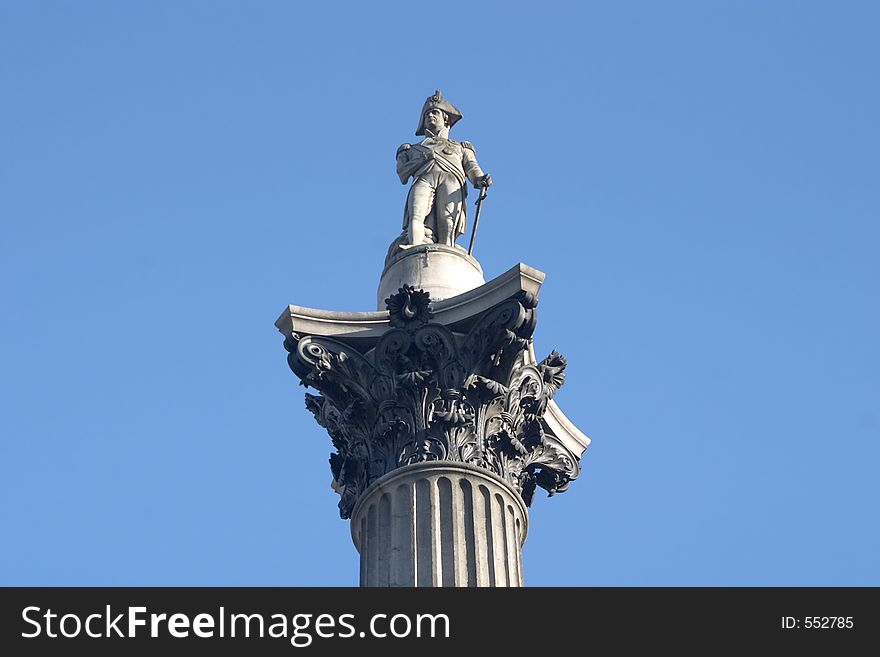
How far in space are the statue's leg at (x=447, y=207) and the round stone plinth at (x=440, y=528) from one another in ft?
19.0

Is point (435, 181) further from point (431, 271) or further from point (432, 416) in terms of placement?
point (432, 416)

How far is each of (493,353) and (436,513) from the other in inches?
109

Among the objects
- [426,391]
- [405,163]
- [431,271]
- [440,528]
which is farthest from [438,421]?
[405,163]

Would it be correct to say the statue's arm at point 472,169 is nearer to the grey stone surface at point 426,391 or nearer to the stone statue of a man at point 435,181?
the stone statue of a man at point 435,181

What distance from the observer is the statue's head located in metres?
39.5

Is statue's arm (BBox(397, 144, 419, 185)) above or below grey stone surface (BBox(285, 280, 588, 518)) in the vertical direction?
above

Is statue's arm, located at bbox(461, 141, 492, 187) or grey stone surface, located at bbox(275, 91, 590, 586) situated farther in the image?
statue's arm, located at bbox(461, 141, 492, 187)

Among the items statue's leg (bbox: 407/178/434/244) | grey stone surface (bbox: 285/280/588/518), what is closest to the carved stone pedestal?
grey stone surface (bbox: 285/280/588/518)

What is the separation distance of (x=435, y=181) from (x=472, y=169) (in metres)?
0.76

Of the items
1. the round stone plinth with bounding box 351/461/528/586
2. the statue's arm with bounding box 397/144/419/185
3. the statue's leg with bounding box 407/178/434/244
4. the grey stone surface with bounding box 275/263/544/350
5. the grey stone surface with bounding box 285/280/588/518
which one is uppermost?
the statue's arm with bounding box 397/144/419/185

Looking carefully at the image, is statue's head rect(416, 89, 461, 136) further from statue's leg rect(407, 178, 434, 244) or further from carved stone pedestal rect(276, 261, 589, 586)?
carved stone pedestal rect(276, 261, 589, 586)
